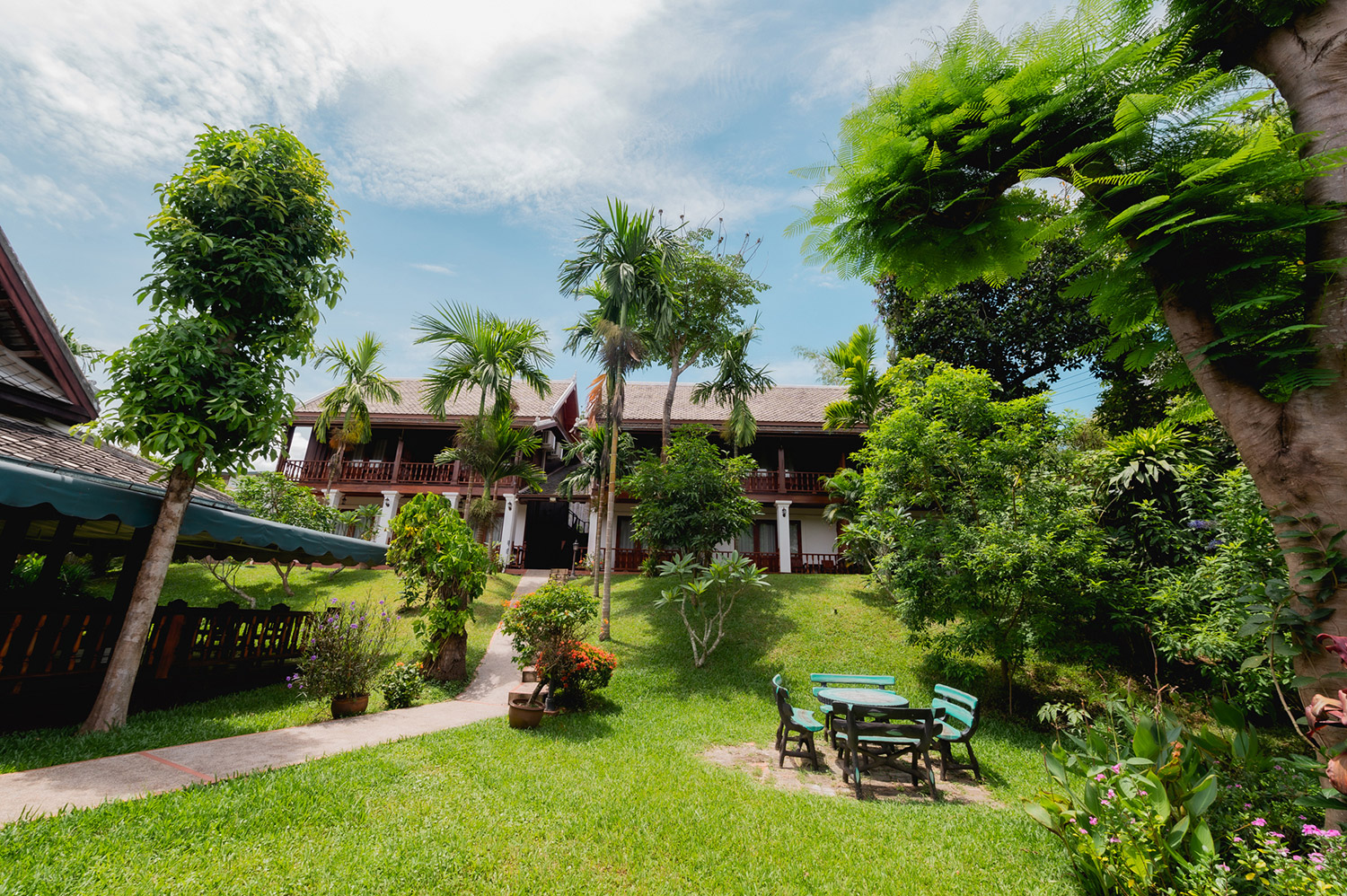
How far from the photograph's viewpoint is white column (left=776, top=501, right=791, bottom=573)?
19.0m

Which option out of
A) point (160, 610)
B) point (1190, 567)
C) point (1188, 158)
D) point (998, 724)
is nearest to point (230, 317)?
point (160, 610)

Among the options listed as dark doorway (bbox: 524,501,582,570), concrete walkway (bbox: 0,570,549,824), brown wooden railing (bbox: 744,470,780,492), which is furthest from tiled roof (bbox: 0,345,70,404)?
brown wooden railing (bbox: 744,470,780,492)

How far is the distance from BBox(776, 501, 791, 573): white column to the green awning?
13.1 meters

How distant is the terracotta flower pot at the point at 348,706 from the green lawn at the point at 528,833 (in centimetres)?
172

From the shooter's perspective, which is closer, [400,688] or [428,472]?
[400,688]

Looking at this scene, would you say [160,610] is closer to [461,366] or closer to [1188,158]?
[461,366]

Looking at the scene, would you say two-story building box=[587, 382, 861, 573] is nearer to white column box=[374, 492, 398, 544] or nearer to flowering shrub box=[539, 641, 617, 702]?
white column box=[374, 492, 398, 544]

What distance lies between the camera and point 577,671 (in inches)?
309

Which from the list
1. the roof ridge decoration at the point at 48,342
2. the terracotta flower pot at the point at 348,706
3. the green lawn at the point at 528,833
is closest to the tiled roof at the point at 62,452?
the roof ridge decoration at the point at 48,342

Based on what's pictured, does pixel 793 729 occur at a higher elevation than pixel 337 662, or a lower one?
lower

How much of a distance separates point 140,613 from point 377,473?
1840 centimetres

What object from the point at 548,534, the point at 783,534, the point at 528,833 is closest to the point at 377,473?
the point at 548,534

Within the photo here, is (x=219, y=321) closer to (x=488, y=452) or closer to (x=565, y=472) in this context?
(x=488, y=452)

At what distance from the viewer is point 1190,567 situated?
27.5 ft
